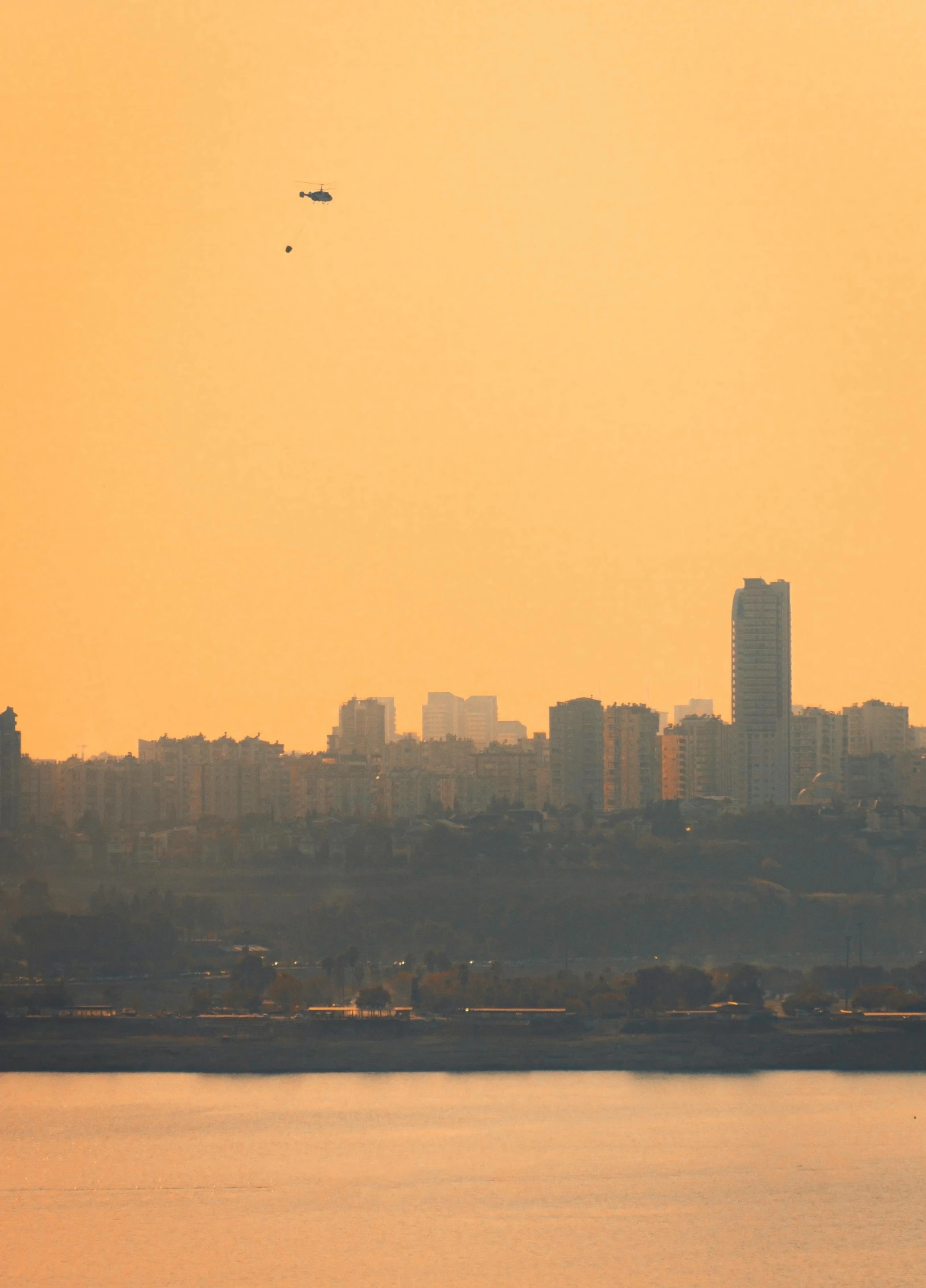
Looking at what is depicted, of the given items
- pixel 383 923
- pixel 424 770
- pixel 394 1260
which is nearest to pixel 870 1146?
pixel 394 1260

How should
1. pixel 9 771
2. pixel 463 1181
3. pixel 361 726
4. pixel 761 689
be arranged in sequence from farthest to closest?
pixel 361 726 < pixel 761 689 < pixel 9 771 < pixel 463 1181

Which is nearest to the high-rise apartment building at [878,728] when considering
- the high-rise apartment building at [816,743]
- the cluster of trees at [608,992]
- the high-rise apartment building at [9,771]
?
the high-rise apartment building at [816,743]

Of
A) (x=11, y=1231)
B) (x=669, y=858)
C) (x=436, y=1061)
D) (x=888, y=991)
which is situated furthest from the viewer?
(x=669, y=858)

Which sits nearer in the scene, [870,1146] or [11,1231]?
[11,1231]

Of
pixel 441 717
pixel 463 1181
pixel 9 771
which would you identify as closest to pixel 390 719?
pixel 441 717

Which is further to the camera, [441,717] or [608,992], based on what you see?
[441,717]

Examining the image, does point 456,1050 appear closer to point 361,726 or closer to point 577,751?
point 577,751

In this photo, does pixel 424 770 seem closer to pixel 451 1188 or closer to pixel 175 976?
pixel 175 976
